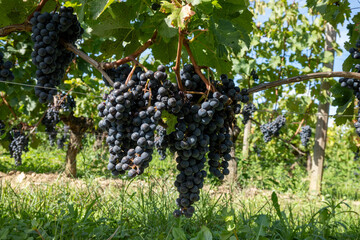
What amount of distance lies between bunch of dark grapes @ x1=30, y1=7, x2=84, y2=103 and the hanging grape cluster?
384 mm

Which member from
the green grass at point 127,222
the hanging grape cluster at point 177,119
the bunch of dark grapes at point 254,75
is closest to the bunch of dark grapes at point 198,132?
the hanging grape cluster at point 177,119

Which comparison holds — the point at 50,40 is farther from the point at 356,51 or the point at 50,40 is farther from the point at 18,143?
the point at 18,143

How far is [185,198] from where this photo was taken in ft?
4.12

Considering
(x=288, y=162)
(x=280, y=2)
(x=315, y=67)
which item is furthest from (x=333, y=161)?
(x=280, y=2)

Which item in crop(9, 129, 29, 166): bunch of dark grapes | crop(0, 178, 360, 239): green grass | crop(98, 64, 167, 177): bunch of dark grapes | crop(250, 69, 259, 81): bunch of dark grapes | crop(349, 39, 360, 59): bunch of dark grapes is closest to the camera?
crop(98, 64, 167, 177): bunch of dark grapes

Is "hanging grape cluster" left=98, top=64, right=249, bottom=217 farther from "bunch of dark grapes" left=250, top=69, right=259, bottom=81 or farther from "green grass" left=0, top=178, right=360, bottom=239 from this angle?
"bunch of dark grapes" left=250, top=69, right=259, bottom=81

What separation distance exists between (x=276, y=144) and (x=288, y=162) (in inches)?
24.7

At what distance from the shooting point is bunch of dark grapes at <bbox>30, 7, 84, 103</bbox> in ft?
4.54

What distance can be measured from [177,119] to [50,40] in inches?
29.1

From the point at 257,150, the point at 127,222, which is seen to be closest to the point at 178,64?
the point at 127,222

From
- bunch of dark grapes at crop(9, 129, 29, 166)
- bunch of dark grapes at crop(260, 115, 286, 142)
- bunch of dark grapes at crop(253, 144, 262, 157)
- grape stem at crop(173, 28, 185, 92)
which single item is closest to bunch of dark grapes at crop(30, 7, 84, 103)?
grape stem at crop(173, 28, 185, 92)

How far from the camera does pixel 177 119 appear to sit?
1.20 metres

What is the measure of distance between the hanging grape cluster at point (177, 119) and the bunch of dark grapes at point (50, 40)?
1.26 ft

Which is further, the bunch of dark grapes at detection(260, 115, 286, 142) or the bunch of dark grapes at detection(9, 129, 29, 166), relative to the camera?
the bunch of dark grapes at detection(260, 115, 286, 142)
